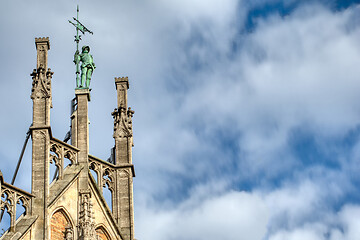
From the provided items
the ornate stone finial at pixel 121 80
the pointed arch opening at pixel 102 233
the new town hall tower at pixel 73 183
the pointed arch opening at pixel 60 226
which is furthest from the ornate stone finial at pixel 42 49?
the pointed arch opening at pixel 102 233

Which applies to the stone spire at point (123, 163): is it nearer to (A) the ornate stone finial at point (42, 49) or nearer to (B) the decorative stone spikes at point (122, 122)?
(B) the decorative stone spikes at point (122, 122)

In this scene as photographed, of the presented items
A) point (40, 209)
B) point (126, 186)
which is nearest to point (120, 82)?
point (126, 186)

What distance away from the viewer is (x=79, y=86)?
45.3 meters

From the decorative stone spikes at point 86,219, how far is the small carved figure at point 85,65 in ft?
17.1

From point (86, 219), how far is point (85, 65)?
7.69 m

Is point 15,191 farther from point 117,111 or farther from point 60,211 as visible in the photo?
point 117,111

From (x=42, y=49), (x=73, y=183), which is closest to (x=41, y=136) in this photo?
(x=73, y=183)

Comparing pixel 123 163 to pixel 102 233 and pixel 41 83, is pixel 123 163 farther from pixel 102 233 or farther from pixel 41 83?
pixel 41 83

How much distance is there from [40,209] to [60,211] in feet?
3.43

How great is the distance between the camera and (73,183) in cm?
4266

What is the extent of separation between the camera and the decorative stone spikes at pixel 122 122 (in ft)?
149

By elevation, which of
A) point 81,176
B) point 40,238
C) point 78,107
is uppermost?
point 78,107

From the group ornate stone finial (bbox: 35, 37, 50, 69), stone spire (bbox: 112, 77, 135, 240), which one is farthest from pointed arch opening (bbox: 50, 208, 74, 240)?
ornate stone finial (bbox: 35, 37, 50, 69)

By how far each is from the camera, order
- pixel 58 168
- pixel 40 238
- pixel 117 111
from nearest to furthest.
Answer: pixel 40 238
pixel 58 168
pixel 117 111
